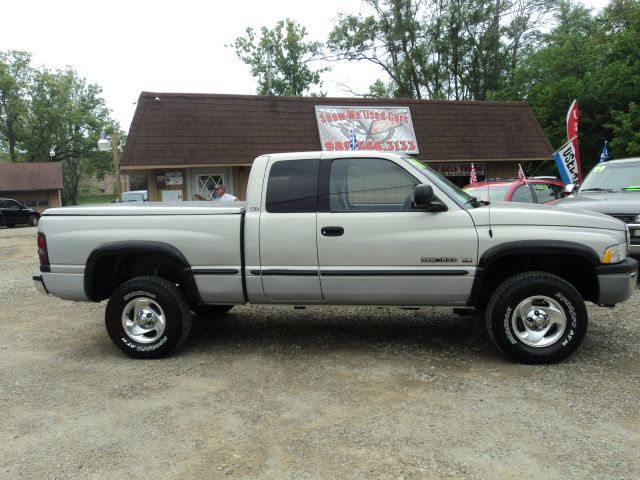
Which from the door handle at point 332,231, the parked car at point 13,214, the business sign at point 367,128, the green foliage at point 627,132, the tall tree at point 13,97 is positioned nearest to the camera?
the door handle at point 332,231

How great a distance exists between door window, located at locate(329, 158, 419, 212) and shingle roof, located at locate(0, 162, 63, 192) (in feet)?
131

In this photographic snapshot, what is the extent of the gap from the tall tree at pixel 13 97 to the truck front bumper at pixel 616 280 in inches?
2173

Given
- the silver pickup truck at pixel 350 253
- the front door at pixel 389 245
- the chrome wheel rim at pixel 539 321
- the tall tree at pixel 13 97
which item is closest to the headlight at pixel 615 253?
the silver pickup truck at pixel 350 253

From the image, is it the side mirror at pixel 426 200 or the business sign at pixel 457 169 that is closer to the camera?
the side mirror at pixel 426 200

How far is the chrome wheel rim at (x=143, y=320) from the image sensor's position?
4738mm

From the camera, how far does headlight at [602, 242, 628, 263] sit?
4.20m

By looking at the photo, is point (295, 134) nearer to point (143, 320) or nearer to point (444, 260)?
point (143, 320)

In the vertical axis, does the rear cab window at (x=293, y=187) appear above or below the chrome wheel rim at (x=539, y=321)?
above

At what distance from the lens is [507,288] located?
4281 mm

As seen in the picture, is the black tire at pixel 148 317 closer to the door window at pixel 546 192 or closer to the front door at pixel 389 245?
the front door at pixel 389 245

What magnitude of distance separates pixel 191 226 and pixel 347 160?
155cm

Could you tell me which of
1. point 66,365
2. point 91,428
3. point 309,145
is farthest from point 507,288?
point 309,145

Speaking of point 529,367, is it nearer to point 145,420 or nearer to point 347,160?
point 347,160

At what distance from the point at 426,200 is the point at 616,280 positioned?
5.68 ft
